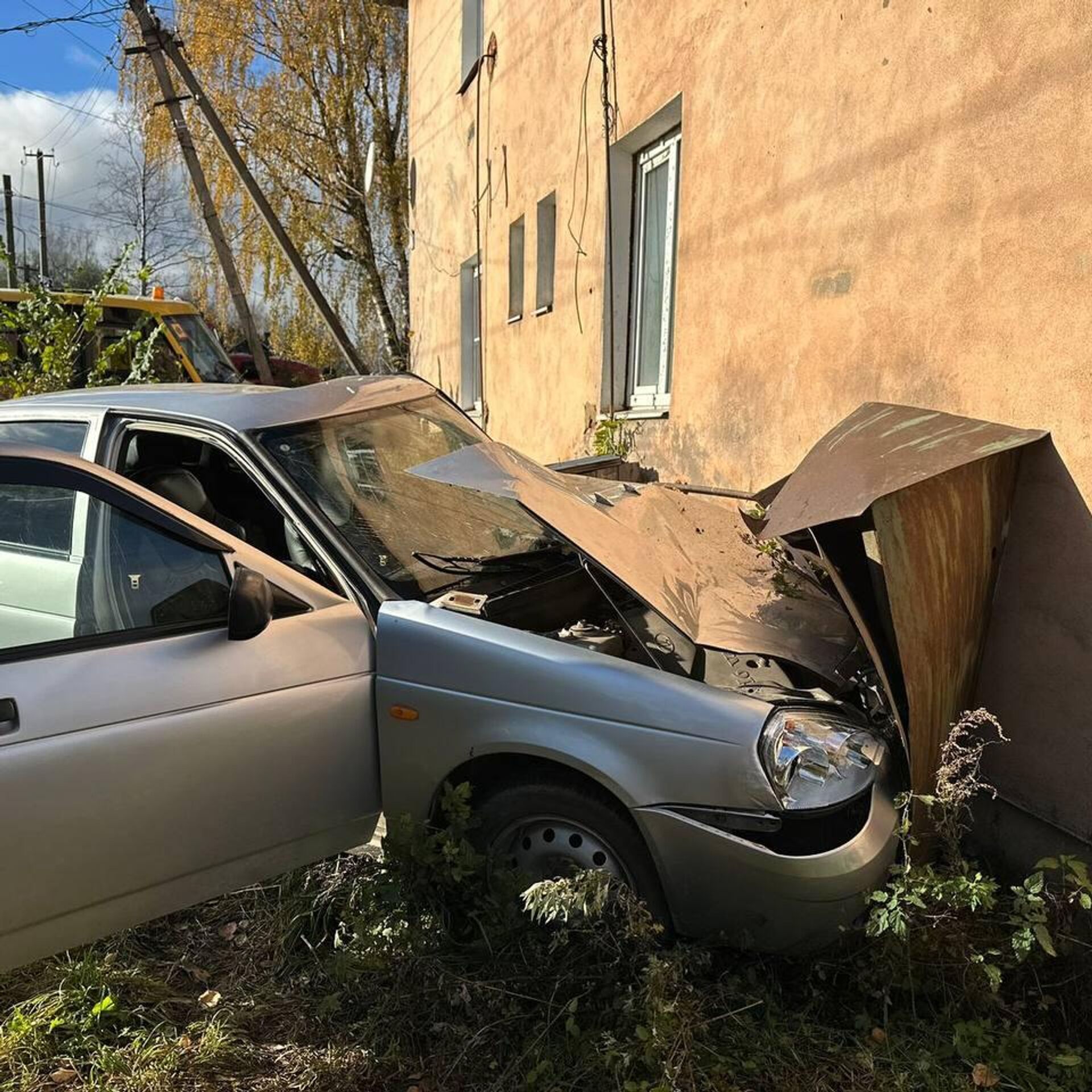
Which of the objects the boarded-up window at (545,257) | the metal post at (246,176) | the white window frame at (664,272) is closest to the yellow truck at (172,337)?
the metal post at (246,176)

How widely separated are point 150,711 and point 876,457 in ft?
7.31

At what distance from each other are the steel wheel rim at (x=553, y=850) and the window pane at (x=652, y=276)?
4.66m

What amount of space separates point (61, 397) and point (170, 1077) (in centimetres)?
246

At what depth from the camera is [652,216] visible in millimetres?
6781

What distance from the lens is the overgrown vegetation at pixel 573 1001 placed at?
2373 mm

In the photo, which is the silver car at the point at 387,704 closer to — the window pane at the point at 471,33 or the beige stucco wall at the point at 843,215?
the beige stucco wall at the point at 843,215

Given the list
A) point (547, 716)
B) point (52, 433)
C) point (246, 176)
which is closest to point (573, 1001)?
point (547, 716)

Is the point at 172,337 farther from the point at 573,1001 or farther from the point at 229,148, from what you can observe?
the point at 573,1001

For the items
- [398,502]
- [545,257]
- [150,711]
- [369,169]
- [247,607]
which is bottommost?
[150,711]

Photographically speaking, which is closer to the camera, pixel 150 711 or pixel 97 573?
pixel 150 711

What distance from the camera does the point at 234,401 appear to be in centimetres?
329

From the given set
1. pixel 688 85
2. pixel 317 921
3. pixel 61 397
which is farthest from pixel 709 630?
pixel 688 85

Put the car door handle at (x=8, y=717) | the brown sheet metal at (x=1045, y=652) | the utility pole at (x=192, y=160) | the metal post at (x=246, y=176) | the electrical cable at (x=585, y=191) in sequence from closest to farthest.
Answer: the car door handle at (x=8, y=717) → the brown sheet metal at (x=1045, y=652) → the electrical cable at (x=585, y=191) → the utility pole at (x=192, y=160) → the metal post at (x=246, y=176)

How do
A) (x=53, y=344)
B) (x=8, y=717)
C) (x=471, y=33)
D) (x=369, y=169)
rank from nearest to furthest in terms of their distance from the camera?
1. (x=8, y=717)
2. (x=53, y=344)
3. (x=471, y=33)
4. (x=369, y=169)
